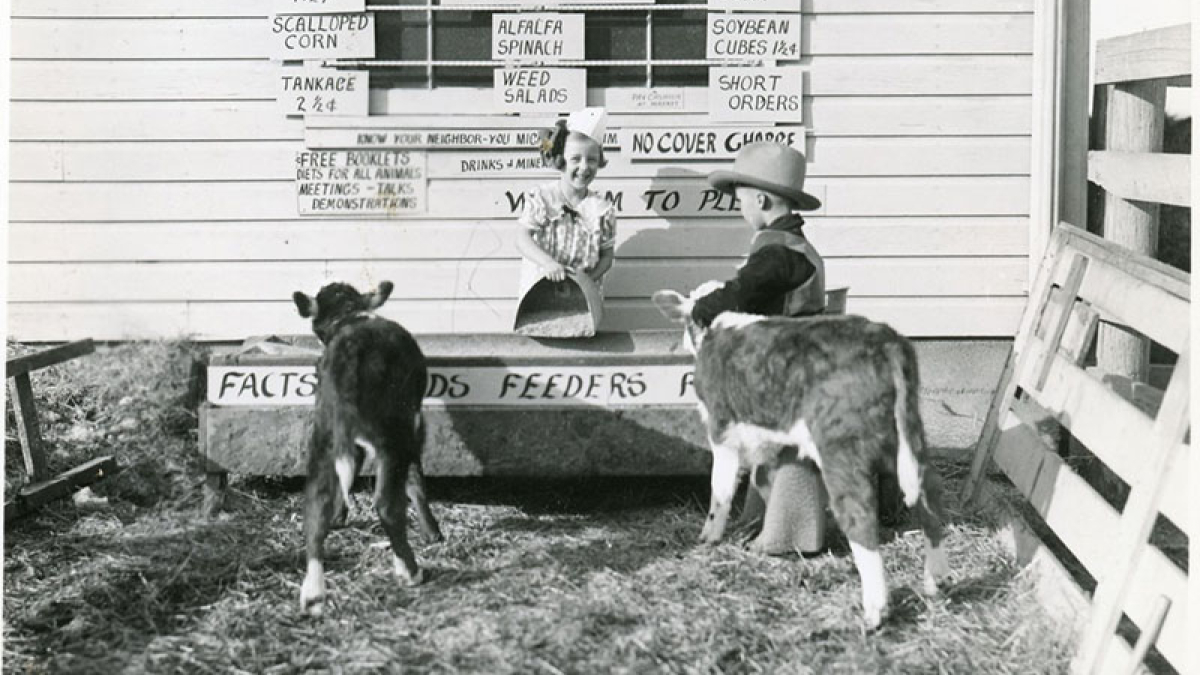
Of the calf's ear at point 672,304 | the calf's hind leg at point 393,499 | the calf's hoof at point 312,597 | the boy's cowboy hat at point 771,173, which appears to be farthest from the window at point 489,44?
the calf's hoof at point 312,597

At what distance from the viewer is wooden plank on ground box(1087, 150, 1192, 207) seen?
263 inches

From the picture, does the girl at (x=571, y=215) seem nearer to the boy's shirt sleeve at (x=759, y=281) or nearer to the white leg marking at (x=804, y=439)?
the boy's shirt sleeve at (x=759, y=281)

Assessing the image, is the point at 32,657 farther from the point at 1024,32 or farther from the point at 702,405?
the point at 1024,32

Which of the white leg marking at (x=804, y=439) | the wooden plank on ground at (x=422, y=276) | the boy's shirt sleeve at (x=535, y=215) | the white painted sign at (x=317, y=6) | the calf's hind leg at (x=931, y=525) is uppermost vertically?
the white painted sign at (x=317, y=6)

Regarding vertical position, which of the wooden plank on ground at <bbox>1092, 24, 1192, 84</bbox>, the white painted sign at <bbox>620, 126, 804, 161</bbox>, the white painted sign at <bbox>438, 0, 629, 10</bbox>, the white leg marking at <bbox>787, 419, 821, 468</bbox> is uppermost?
the white painted sign at <bbox>438, 0, 629, 10</bbox>

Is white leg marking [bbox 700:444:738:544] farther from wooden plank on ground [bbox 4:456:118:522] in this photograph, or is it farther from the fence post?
wooden plank on ground [bbox 4:456:118:522]

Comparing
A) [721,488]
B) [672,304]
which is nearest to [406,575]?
[721,488]

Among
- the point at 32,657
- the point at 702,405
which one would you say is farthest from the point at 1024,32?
the point at 32,657

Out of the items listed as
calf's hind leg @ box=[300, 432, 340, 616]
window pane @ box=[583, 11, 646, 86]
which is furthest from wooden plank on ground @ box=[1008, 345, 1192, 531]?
window pane @ box=[583, 11, 646, 86]

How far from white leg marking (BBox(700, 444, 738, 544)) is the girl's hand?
154 centimetres

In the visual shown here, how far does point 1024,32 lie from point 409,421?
169 inches

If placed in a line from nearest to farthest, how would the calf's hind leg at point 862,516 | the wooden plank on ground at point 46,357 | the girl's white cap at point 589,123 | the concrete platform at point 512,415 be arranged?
the calf's hind leg at point 862,516 → the concrete platform at point 512,415 → the wooden plank on ground at point 46,357 → the girl's white cap at point 589,123

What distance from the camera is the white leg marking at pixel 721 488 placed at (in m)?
5.42

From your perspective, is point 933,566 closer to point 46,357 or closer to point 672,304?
point 672,304
